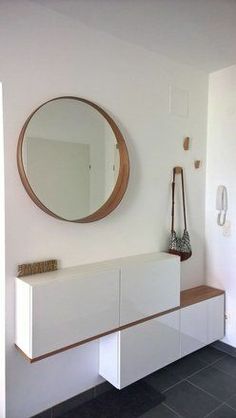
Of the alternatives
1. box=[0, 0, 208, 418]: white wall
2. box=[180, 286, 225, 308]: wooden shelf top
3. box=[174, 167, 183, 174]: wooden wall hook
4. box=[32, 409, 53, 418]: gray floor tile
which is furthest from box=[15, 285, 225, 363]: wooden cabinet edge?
box=[174, 167, 183, 174]: wooden wall hook

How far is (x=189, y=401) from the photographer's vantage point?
202cm

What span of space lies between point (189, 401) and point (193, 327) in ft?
1.72

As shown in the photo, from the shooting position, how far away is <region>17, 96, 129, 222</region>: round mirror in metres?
1.69

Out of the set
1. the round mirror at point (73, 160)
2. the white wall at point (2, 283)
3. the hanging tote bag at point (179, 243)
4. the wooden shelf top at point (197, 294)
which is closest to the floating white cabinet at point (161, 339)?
the wooden shelf top at point (197, 294)

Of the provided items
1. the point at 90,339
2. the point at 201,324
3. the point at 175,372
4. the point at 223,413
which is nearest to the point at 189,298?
the point at 201,324

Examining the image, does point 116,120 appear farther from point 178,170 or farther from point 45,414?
point 45,414

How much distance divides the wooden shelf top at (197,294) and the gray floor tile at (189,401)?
575 millimetres

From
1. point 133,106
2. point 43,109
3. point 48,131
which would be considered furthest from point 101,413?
point 133,106

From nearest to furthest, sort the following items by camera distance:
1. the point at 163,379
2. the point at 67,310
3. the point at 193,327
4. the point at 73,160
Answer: the point at 67,310 → the point at 73,160 → the point at 163,379 → the point at 193,327

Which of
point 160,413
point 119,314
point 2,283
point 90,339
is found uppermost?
point 2,283

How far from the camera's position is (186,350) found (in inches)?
91.5

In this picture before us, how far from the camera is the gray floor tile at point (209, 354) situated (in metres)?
2.53

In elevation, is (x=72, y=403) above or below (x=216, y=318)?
below

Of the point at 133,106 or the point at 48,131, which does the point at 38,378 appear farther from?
the point at 133,106
